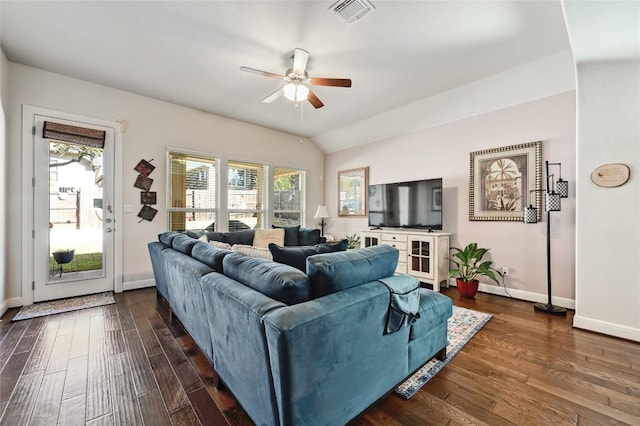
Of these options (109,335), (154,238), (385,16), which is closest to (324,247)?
(385,16)

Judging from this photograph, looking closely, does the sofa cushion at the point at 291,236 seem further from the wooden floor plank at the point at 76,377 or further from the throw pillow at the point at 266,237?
the wooden floor plank at the point at 76,377

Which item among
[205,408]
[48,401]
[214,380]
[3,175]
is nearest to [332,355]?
[205,408]

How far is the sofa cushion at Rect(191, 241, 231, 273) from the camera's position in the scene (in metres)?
1.92

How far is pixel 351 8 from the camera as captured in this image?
2189 mm

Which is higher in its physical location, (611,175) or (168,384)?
(611,175)

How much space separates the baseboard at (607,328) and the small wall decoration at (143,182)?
5.51m

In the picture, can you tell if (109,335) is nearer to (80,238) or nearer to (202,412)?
(202,412)

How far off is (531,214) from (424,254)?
1388 millimetres

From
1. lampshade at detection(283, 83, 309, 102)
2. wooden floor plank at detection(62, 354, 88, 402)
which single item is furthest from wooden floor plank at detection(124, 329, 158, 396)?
lampshade at detection(283, 83, 309, 102)

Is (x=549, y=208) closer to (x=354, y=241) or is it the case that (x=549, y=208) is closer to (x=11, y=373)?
(x=354, y=241)

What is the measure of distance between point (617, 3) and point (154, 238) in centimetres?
543

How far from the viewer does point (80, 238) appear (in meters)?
3.57

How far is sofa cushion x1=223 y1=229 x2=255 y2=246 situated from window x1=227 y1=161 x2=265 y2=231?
35.9 inches

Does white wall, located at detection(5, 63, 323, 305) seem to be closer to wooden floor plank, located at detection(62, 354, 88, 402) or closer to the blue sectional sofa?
wooden floor plank, located at detection(62, 354, 88, 402)
